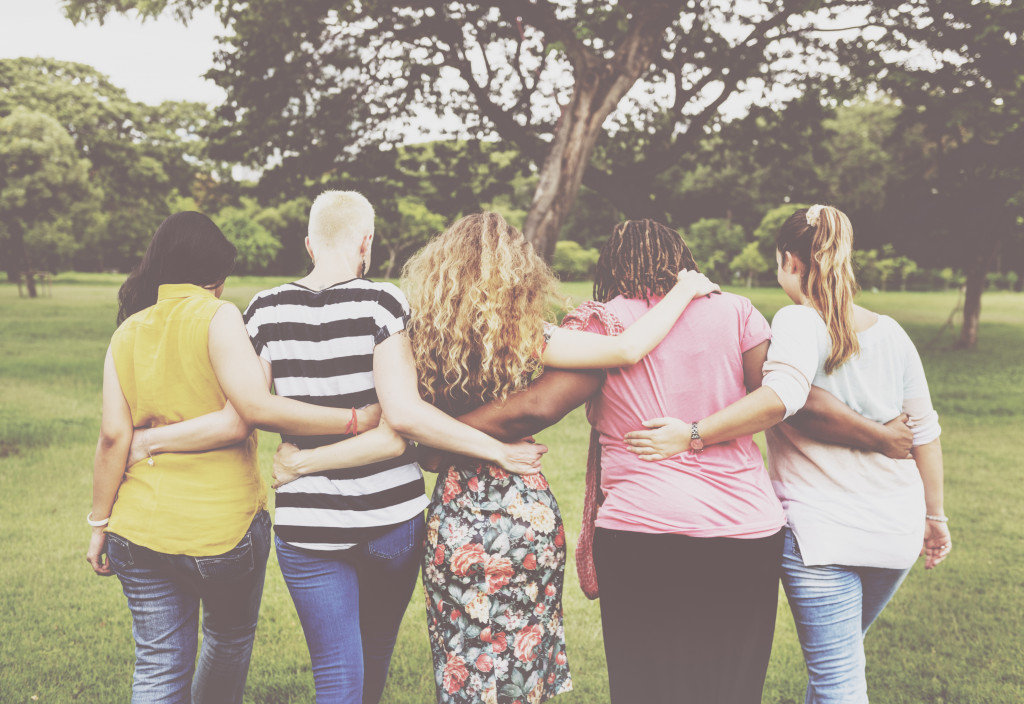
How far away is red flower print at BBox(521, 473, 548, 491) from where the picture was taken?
99.7 inches

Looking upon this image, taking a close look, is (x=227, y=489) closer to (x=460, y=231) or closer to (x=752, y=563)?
(x=460, y=231)

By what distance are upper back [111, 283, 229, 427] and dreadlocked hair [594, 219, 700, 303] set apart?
1.32 meters

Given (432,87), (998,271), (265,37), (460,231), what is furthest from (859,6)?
(998,271)

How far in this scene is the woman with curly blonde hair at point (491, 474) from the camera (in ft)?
7.84

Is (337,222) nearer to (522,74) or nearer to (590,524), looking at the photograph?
(590,524)

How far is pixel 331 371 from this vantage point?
2.46 metres

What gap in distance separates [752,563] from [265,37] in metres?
12.3

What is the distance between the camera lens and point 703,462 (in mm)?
2383

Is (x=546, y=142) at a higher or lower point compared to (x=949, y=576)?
higher

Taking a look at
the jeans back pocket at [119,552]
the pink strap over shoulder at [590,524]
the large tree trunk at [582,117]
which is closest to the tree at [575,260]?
the large tree trunk at [582,117]

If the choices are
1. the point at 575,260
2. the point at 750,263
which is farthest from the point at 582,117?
the point at 750,263

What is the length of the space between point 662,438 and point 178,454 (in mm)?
1582

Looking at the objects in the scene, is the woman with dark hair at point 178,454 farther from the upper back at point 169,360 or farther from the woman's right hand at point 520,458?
the woman's right hand at point 520,458

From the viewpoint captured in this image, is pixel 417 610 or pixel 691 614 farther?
pixel 417 610
